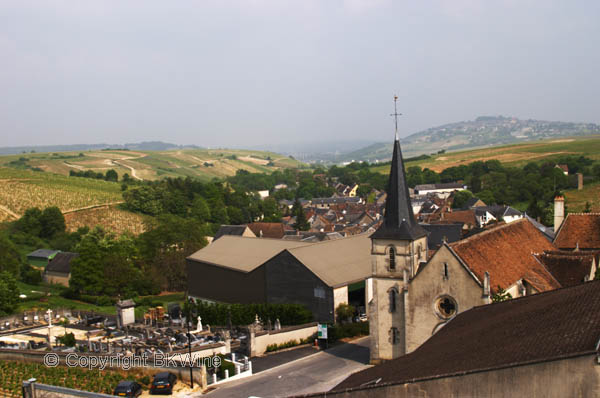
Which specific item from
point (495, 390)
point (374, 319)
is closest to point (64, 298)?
point (374, 319)

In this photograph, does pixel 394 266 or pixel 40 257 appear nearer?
pixel 394 266

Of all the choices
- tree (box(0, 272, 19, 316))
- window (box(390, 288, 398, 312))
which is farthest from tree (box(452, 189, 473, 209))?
tree (box(0, 272, 19, 316))

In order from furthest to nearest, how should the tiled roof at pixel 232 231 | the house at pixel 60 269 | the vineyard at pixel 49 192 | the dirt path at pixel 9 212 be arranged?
the vineyard at pixel 49 192 < the dirt path at pixel 9 212 < the tiled roof at pixel 232 231 < the house at pixel 60 269

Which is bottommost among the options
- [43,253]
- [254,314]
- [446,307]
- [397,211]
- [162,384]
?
[43,253]

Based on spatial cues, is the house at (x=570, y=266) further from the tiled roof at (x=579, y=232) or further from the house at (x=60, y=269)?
the house at (x=60, y=269)

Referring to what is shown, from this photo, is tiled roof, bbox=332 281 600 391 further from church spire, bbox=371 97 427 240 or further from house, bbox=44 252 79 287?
house, bbox=44 252 79 287

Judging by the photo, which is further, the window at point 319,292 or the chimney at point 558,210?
the chimney at point 558,210

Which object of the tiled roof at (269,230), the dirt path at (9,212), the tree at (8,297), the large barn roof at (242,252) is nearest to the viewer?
the tree at (8,297)

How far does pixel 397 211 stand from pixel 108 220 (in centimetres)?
8405

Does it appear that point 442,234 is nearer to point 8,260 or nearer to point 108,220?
point 8,260

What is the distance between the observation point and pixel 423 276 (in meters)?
32.2

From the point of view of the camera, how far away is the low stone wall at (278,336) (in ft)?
124

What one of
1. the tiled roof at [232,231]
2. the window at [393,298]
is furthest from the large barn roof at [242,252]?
the tiled roof at [232,231]

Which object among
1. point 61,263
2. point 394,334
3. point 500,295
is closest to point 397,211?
point 394,334
